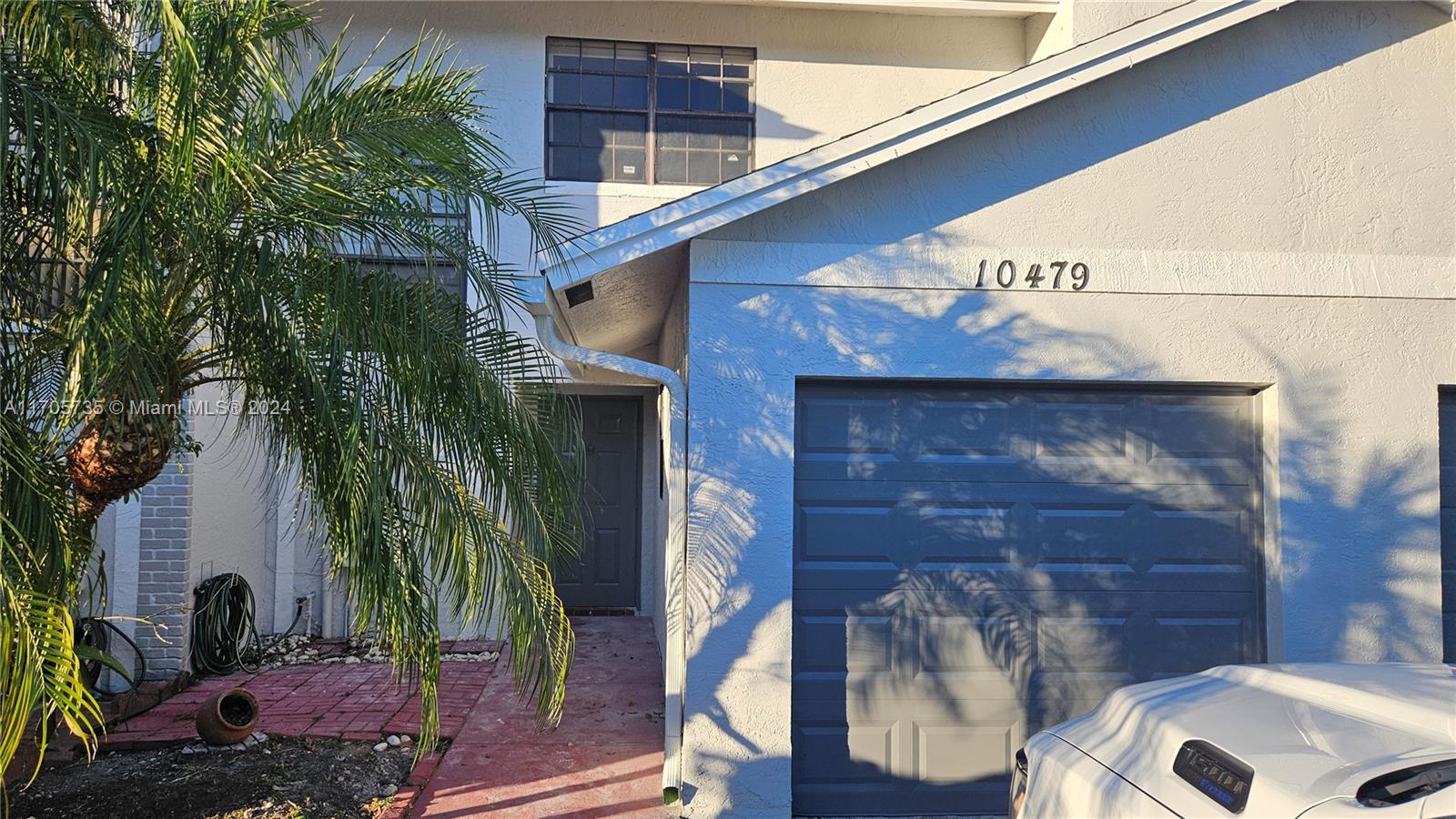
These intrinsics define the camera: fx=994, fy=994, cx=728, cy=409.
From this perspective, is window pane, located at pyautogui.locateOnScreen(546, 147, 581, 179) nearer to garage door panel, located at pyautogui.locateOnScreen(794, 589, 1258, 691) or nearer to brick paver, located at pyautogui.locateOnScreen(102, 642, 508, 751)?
brick paver, located at pyautogui.locateOnScreen(102, 642, 508, 751)

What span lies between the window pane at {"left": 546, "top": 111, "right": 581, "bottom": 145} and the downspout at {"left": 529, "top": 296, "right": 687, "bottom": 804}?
529 cm

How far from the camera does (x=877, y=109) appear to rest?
34.1 ft

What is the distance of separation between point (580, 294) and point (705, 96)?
525cm

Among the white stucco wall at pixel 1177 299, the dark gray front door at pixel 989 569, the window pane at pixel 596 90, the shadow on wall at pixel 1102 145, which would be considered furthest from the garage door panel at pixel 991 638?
the window pane at pixel 596 90

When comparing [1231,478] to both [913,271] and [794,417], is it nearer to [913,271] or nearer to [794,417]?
[913,271]

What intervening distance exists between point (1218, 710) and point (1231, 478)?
303cm

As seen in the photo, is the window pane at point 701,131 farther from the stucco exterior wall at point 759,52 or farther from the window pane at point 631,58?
the window pane at point 631,58

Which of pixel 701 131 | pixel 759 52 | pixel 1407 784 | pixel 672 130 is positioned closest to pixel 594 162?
pixel 672 130

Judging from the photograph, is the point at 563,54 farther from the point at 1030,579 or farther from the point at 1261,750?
the point at 1261,750

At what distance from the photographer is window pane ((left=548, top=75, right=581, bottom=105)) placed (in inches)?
400

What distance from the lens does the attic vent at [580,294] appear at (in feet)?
18.2

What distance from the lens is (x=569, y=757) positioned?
20.5 feet

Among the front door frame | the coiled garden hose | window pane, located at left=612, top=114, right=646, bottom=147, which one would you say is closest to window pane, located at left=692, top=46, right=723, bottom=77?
window pane, located at left=612, top=114, right=646, bottom=147

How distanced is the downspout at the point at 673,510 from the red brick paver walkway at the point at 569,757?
323 millimetres
